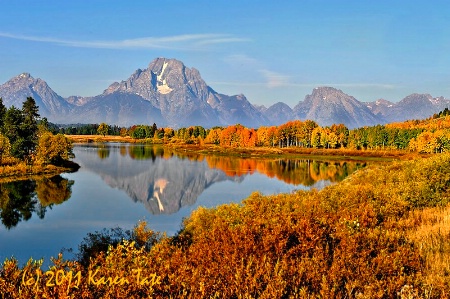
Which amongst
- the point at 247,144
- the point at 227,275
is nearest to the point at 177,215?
the point at 227,275

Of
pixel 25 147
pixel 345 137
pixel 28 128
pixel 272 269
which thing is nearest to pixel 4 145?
pixel 25 147

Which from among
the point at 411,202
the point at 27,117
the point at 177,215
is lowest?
the point at 177,215

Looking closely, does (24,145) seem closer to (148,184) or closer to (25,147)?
(25,147)

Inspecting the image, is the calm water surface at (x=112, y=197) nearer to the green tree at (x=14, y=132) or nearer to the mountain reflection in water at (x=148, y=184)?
the mountain reflection in water at (x=148, y=184)

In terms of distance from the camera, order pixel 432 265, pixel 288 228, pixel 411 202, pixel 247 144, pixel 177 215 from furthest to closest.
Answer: pixel 247 144 < pixel 177 215 < pixel 411 202 < pixel 288 228 < pixel 432 265

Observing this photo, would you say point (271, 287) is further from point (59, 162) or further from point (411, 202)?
point (59, 162)

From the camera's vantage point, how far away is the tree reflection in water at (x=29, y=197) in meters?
46.2

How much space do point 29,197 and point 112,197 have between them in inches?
452

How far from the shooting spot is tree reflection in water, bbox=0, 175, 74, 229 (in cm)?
4615

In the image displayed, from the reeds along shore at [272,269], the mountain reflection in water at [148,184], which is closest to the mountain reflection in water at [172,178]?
A: the mountain reflection in water at [148,184]

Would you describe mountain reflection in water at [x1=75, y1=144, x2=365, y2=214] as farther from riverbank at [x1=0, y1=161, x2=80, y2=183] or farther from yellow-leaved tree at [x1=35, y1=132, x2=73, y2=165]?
riverbank at [x1=0, y1=161, x2=80, y2=183]

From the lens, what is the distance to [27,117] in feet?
322

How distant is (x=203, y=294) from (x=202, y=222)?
21.9 metres

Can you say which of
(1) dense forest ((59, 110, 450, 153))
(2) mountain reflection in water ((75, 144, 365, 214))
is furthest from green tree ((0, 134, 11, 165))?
(1) dense forest ((59, 110, 450, 153))
